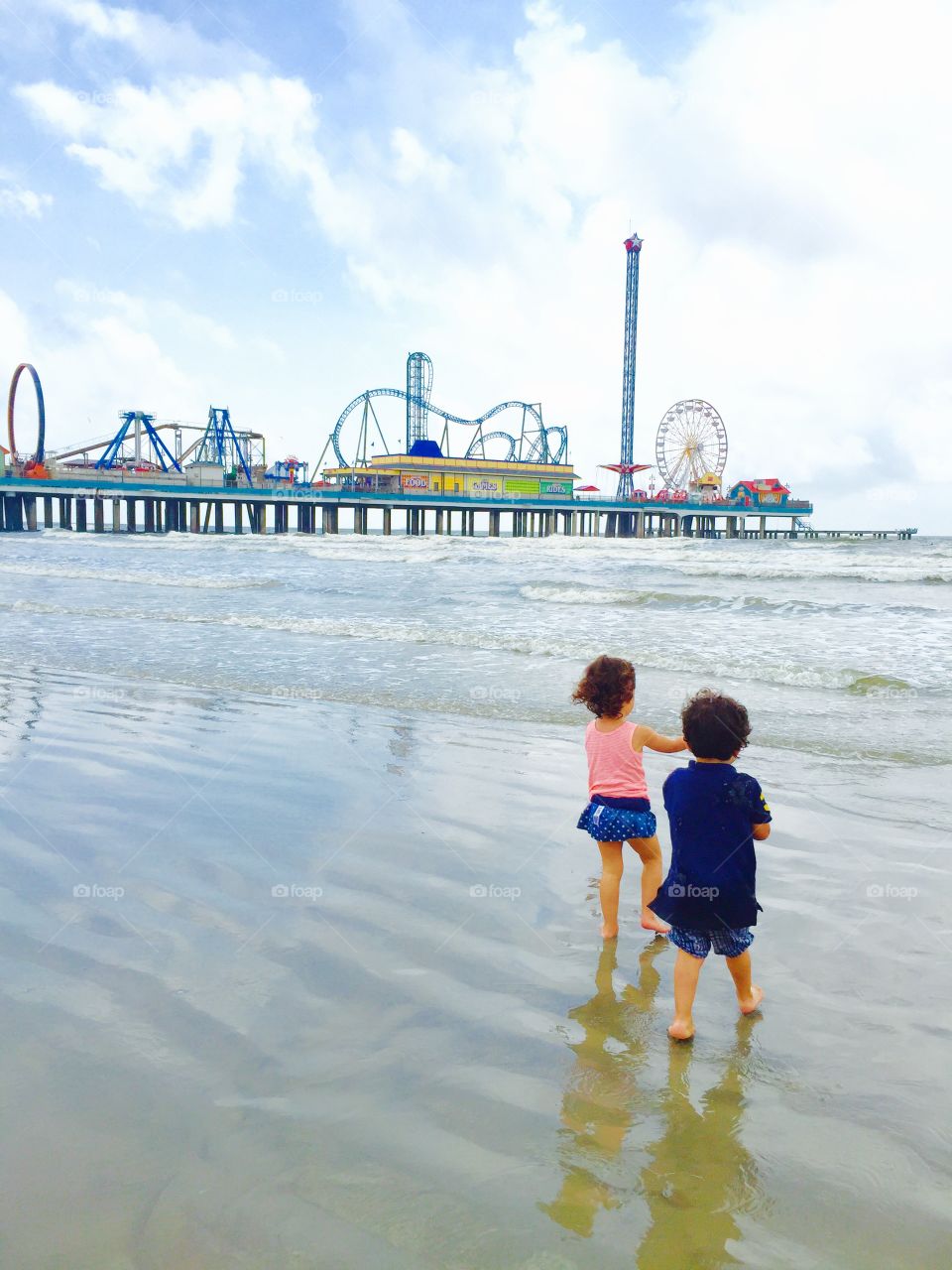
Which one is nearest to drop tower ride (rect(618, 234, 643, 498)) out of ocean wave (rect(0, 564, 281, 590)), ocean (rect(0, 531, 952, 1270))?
ocean wave (rect(0, 564, 281, 590))

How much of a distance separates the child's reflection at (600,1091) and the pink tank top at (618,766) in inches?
24.1

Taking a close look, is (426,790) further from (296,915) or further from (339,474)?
(339,474)

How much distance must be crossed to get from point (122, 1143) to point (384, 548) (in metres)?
36.3

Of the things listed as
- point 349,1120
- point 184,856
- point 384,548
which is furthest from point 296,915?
point 384,548

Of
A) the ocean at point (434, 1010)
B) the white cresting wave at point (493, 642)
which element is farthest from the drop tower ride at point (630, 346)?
the ocean at point (434, 1010)

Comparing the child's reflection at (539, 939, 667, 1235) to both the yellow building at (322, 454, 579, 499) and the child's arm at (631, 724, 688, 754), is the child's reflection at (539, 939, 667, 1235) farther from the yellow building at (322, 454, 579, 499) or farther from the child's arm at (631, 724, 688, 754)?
the yellow building at (322, 454, 579, 499)

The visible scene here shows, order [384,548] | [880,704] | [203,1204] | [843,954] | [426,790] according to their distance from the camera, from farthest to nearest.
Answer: [384,548], [880,704], [426,790], [843,954], [203,1204]


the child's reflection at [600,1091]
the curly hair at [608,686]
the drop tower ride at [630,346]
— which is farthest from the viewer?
the drop tower ride at [630,346]

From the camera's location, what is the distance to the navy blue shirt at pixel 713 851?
2.66 metres

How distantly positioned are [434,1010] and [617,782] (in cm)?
→ 116

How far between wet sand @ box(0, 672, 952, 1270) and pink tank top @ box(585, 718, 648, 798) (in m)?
0.47

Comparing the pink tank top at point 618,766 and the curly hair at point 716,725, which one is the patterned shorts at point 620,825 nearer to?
the pink tank top at point 618,766

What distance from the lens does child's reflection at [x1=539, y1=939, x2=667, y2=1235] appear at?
1861 millimetres

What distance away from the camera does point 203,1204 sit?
1.82m
